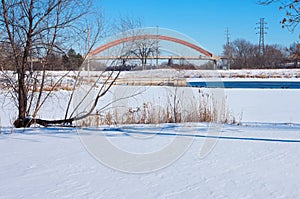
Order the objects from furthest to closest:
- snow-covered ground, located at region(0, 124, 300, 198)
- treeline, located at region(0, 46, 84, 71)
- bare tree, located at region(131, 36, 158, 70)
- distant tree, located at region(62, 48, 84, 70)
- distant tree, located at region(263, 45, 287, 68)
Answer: distant tree, located at region(263, 45, 287, 68) < bare tree, located at region(131, 36, 158, 70) < distant tree, located at region(62, 48, 84, 70) < treeline, located at region(0, 46, 84, 71) < snow-covered ground, located at region(0, 124, 300, 198)

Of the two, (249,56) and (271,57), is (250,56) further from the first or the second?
(271,57)

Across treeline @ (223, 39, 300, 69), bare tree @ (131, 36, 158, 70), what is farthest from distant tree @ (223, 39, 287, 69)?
bare tree @ (131, 36, 158, 70)

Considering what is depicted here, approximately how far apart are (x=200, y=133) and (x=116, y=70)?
271 centimetres

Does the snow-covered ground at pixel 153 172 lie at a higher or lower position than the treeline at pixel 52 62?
lower

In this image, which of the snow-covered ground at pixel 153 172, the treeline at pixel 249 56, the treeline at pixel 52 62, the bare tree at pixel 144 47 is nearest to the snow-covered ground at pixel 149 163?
the snow-covered ground at pixel 153 172

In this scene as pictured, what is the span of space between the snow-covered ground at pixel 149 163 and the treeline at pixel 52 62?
1.37 m

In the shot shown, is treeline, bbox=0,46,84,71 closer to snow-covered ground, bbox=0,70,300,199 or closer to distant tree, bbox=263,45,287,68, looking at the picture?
snow-covered ground, bbox=0,70,300,199

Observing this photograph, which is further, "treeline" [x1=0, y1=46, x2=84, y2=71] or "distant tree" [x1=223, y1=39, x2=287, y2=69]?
"distant tree" [x1=223, y1=39, x2=287, y2=69]

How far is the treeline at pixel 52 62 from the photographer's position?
540 cm

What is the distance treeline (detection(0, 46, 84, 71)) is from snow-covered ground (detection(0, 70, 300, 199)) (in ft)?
4.50

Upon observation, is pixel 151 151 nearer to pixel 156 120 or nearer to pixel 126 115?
pixel 156 120

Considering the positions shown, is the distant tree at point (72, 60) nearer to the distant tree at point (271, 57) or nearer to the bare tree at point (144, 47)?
the bare tree at point (144, 47)

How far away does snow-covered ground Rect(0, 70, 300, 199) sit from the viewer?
2412 millimetres

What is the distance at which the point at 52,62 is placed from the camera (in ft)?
19.5
